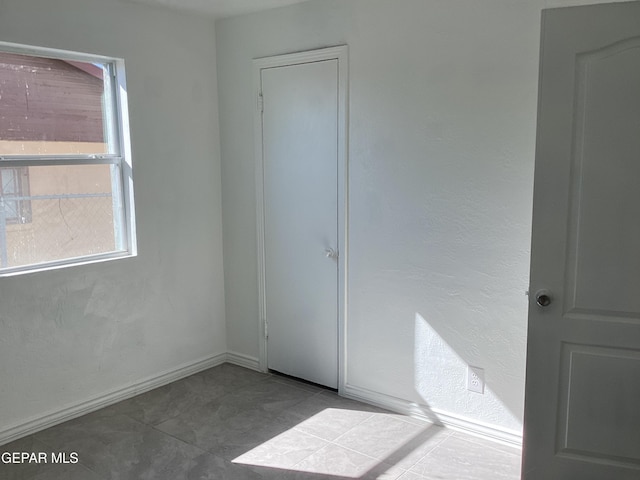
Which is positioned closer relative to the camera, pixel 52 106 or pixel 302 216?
pixel 52 106

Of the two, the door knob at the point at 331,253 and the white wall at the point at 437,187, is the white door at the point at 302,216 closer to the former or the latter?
the door knob at the point at 331,253

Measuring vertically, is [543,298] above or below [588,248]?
below

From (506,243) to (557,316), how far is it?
2.00 feet

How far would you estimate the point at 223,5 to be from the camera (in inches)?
137

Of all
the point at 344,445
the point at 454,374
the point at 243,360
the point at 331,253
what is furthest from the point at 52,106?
the point at 454,374

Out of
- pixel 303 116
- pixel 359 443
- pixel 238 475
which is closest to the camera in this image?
pixel 238 475

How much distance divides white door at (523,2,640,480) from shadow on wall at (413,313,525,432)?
20.2 inches

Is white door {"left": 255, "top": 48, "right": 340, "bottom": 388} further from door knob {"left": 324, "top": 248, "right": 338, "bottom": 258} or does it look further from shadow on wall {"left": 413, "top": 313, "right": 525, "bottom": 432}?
shadow on wall {"left": 413, "top": 313, "right": 525, "bottom": 432}

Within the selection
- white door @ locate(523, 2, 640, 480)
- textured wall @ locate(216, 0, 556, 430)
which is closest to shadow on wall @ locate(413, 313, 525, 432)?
textured wall @ locate(216, 0, 556, 430)

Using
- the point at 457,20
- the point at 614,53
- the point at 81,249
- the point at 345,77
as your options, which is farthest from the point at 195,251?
the point at 614,53

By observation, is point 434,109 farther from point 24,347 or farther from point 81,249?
point 24,347

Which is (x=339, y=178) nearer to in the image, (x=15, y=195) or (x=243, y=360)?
(x=243, y=360)

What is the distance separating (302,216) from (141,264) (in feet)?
3.62

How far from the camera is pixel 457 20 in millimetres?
2809
